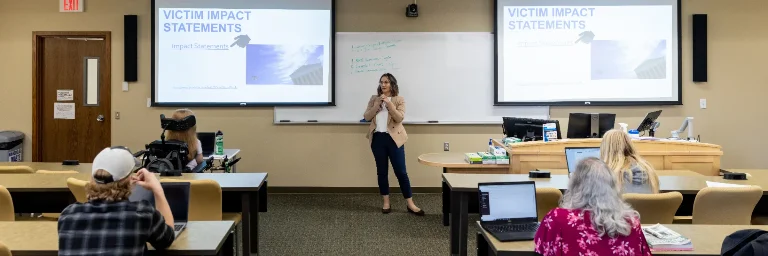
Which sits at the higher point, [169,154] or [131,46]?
[131,46]

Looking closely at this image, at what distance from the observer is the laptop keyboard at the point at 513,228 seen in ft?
7.63

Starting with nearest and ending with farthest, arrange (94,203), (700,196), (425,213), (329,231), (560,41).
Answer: (94,203)
(700,196)
(329,231)
(425,213)
(560,41)

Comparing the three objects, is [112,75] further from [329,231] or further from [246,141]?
[329,231]

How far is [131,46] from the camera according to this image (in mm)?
6062

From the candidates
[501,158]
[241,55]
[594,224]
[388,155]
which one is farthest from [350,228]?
[594,224]

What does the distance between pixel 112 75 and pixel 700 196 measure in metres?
5.85

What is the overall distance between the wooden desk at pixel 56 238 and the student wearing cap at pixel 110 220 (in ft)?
0.38

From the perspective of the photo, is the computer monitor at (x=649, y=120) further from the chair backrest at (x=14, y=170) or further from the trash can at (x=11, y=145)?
the trash can at (x=11, y=145)

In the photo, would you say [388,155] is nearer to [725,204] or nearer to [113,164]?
[725,204]

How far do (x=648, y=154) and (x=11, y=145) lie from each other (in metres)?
6.41

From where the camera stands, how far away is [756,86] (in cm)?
625

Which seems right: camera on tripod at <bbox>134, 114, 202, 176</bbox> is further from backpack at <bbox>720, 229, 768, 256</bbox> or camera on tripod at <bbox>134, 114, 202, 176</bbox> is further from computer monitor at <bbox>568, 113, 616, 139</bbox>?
computer monitor at <bbox>568, 113, 616, 139</bbox>

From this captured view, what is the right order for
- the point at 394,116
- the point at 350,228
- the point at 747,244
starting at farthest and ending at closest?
1. the point at 394,116
2. the point at 350,228
3. the point at 747,244

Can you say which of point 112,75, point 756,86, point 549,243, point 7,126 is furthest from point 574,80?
point 7,126
